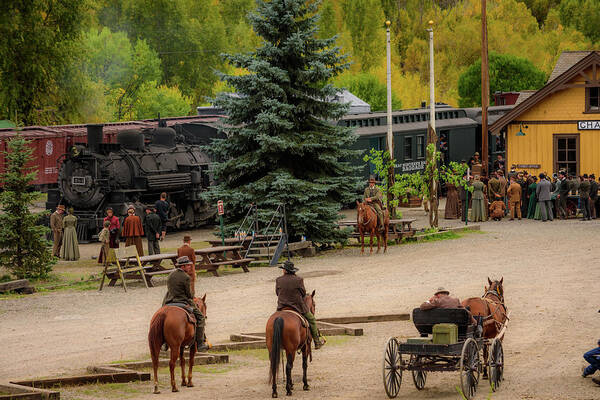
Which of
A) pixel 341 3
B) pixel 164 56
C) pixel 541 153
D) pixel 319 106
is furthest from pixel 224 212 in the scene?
pixel 341 3

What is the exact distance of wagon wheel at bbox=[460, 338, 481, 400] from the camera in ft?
40.3

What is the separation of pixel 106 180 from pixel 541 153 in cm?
1636

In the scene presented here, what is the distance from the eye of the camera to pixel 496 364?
43.6 ft

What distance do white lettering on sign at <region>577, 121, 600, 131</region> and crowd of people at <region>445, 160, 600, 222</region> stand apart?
1906 mm

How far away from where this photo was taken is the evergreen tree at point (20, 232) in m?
25.0

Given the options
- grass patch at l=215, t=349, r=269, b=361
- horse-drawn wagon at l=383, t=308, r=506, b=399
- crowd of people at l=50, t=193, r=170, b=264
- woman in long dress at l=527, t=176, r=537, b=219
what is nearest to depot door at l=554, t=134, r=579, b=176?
woman in long dress at l=527, t=176, r=537, b=219

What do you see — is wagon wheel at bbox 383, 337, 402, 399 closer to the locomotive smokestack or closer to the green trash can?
the green trash can

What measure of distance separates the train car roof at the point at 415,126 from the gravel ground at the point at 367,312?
12.8 metres

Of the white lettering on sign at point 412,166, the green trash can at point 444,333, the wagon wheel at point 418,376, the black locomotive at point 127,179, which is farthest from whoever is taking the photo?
the white lettering on sign at point 412,166

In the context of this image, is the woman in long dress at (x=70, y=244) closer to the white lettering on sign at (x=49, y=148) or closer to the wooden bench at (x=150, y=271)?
the wooden bench at (x=150, y=271)

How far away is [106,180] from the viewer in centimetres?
3281

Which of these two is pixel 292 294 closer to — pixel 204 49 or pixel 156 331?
pixel 156 331

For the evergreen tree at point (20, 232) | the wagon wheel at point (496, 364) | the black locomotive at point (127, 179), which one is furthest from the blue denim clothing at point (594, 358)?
the black locomotive at point (127, 179)

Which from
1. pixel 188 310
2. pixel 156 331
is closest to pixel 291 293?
pixel 188 310
